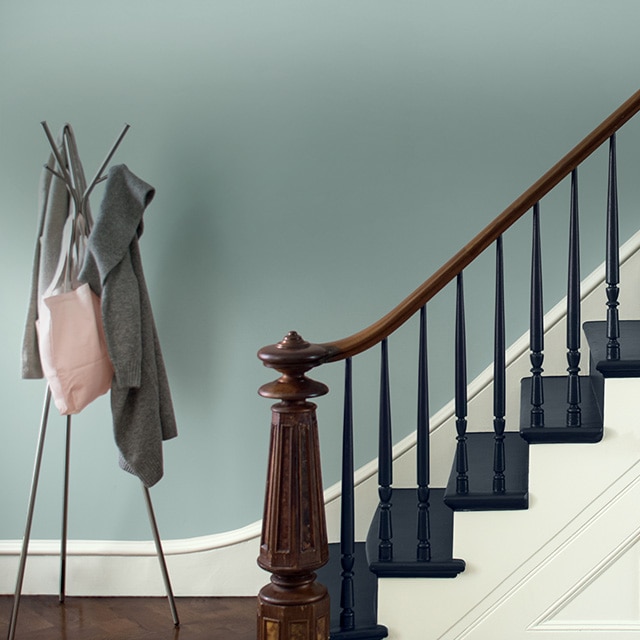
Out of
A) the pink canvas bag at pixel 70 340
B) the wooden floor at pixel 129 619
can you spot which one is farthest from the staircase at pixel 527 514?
the pink canvas bag at pixel 70 340

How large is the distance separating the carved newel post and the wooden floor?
948 mm

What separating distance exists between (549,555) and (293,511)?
75 cm

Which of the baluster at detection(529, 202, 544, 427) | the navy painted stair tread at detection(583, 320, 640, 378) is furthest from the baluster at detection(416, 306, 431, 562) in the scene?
the navy painted stair tread at detection(583, 320, 640, 378)

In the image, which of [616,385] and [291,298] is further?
[291,298]

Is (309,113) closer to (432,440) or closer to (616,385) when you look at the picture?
(432,440)

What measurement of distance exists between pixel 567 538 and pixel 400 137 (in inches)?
63.3

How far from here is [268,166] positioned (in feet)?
10.8

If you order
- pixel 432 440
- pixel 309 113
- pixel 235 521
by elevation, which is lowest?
pixel 235 521

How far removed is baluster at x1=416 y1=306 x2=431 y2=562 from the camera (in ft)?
7.63

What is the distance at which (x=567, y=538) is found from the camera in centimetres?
234

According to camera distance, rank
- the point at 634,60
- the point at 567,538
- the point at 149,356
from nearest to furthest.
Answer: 1. the point at 567,538
2. the point at 149,356
3. the point at 634,60

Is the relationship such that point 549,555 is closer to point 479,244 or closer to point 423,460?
point 423,460

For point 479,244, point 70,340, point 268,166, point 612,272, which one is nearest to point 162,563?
point 70,340

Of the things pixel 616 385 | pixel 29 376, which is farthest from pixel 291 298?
pixel 616 385
